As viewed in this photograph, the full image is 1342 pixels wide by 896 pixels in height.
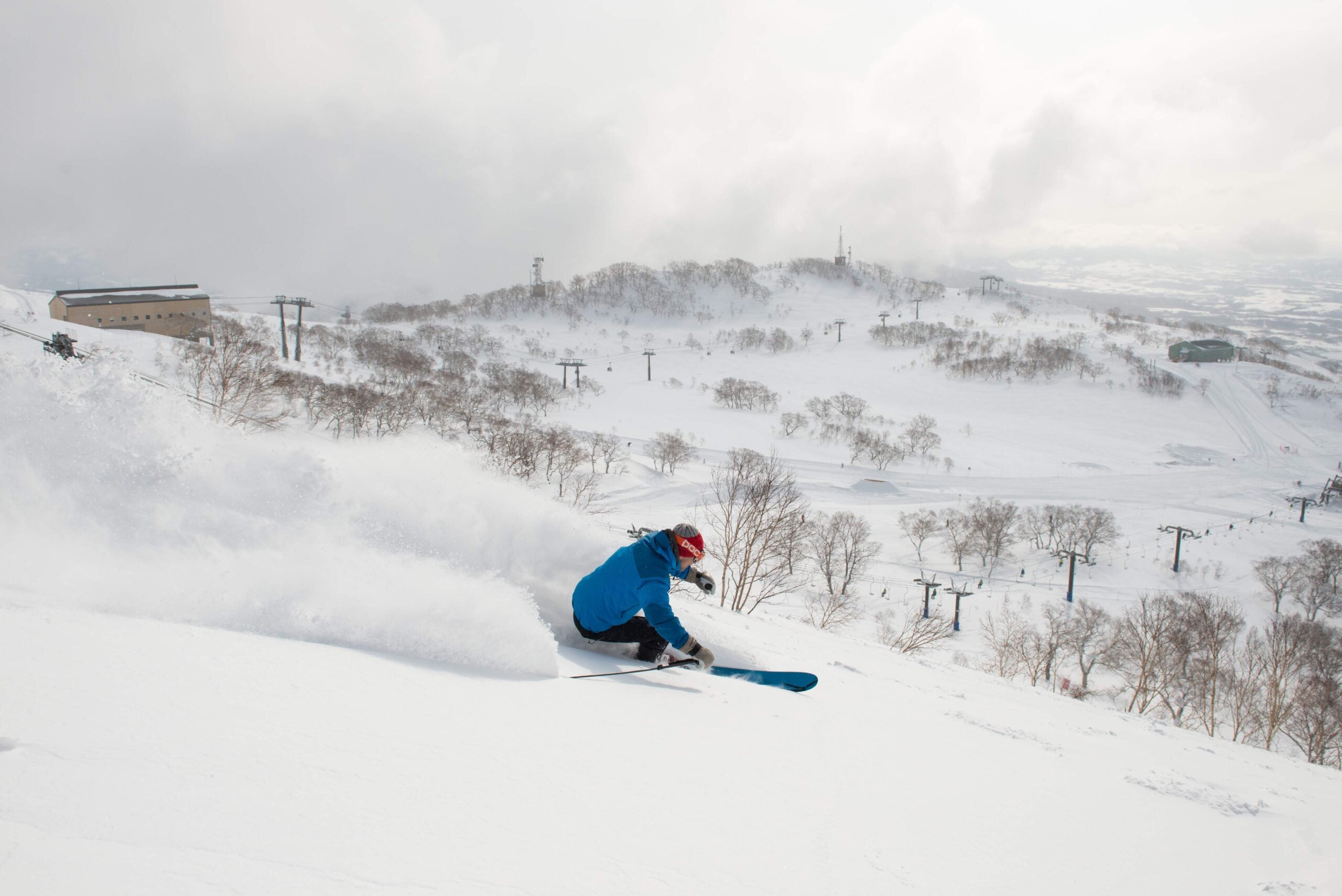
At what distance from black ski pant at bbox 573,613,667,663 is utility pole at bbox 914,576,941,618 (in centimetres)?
3084

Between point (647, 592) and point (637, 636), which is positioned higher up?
point (647, 592)

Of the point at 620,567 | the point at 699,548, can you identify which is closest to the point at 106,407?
the point at 620,567

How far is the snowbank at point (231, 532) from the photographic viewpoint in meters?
3.43

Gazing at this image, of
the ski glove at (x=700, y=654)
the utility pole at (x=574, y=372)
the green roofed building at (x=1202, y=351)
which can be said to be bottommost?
the ski glove at (x=700, y=654)

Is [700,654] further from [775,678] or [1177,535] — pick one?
[1177,535]

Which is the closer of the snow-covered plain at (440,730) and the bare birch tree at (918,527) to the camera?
the snow-covered plain at (440,730)

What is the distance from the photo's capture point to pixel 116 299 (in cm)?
6228

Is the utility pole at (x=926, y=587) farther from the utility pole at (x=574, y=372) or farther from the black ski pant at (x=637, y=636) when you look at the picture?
the utility pole at (x=574, y=372)

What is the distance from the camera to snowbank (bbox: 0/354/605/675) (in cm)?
343

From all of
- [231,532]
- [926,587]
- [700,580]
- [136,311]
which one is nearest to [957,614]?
[926,587]

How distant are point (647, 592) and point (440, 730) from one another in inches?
79.3

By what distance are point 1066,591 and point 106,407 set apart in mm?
43463

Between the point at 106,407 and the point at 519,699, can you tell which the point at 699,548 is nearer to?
the point at 519,699

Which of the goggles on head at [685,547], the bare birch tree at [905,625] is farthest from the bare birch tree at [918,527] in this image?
the goggles on head at [685,547]
